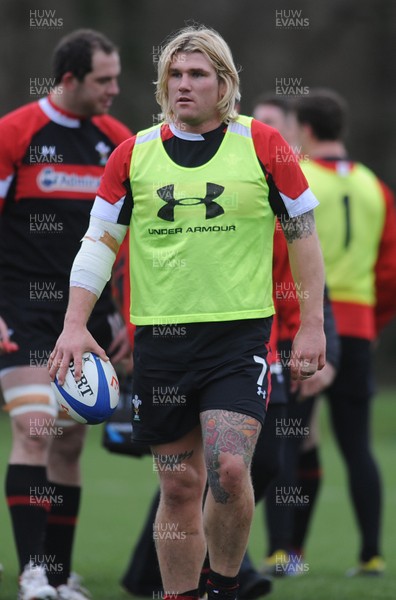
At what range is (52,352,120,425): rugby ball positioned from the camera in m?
4.56

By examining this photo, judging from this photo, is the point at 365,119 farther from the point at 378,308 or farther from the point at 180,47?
the point at 180,47

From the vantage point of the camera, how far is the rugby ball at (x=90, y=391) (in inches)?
179

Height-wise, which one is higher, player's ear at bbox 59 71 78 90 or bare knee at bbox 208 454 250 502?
player's ear at bbox 59 71 78 90

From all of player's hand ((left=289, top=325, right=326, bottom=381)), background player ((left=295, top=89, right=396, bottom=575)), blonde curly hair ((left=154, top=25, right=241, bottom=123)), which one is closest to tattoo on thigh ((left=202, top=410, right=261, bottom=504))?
player's hand ((left=289, top=325, right=326, bottom=381))

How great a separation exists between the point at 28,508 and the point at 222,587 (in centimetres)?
127

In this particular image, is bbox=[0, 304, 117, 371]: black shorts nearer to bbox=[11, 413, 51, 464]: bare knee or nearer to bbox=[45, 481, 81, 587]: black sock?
bbox=[11, 413, 51, 464]: bare knee

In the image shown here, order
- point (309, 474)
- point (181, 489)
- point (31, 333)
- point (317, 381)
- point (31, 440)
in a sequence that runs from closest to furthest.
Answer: point (181, 489) < point (31, 440) < point (31, 333) < point (317, 381) < point (309, 474)

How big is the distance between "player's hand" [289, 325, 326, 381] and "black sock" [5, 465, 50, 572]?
5.06 ft

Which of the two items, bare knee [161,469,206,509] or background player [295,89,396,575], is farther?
background player [295,89,396,575]

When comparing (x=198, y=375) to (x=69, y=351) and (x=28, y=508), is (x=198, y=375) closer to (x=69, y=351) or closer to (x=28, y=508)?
(x=69, y=351)

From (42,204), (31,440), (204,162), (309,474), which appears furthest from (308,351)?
(309,474)

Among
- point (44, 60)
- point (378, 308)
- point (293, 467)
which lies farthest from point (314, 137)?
point (44, 60)

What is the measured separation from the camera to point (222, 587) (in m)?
4.57

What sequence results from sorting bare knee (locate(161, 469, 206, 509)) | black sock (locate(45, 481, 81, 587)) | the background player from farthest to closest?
1. the background player
2. black sock (locate(45, 481, 81, 587))
3. bare knee (locate(161, 469, 206, 509))
